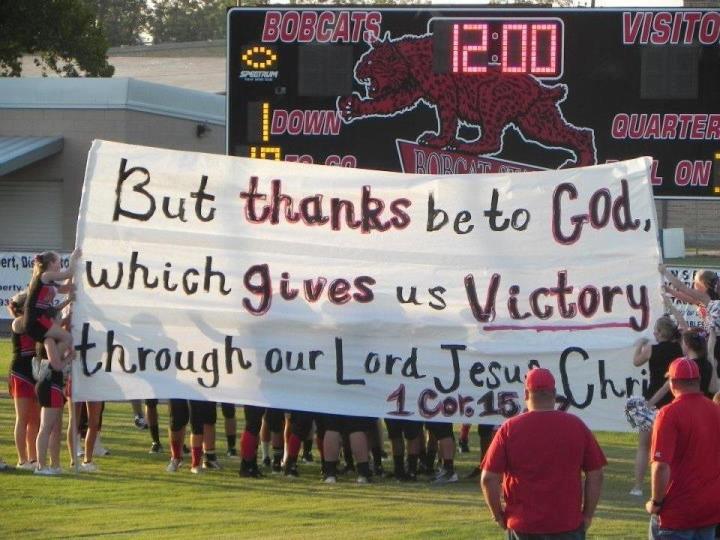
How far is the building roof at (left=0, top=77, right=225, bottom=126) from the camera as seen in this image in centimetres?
3112

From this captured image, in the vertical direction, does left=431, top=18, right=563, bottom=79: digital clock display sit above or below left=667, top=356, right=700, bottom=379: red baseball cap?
above

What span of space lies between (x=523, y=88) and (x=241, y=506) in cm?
639

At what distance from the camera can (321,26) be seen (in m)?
15.4

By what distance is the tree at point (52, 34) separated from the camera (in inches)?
1518

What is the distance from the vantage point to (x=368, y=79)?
50.3 feet

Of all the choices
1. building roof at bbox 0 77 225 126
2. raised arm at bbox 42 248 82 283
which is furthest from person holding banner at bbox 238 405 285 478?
building roof at bbox 0 77 225 126

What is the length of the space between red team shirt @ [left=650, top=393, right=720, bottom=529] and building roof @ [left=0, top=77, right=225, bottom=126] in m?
25.3

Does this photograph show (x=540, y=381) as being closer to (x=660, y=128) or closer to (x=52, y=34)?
(x=660, y=128)

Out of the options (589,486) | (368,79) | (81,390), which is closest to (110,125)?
(368,79)

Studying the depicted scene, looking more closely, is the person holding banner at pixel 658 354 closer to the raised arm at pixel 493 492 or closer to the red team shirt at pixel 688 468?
→ the red team shirt at pixel 688 468

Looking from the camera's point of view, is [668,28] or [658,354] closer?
[658,354]

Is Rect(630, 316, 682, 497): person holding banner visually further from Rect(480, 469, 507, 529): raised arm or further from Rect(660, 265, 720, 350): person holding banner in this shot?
Rect(480, 469, 507, 529): raised arm

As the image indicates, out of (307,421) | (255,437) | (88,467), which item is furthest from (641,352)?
(88,467)

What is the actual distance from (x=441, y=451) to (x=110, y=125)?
818 inches
